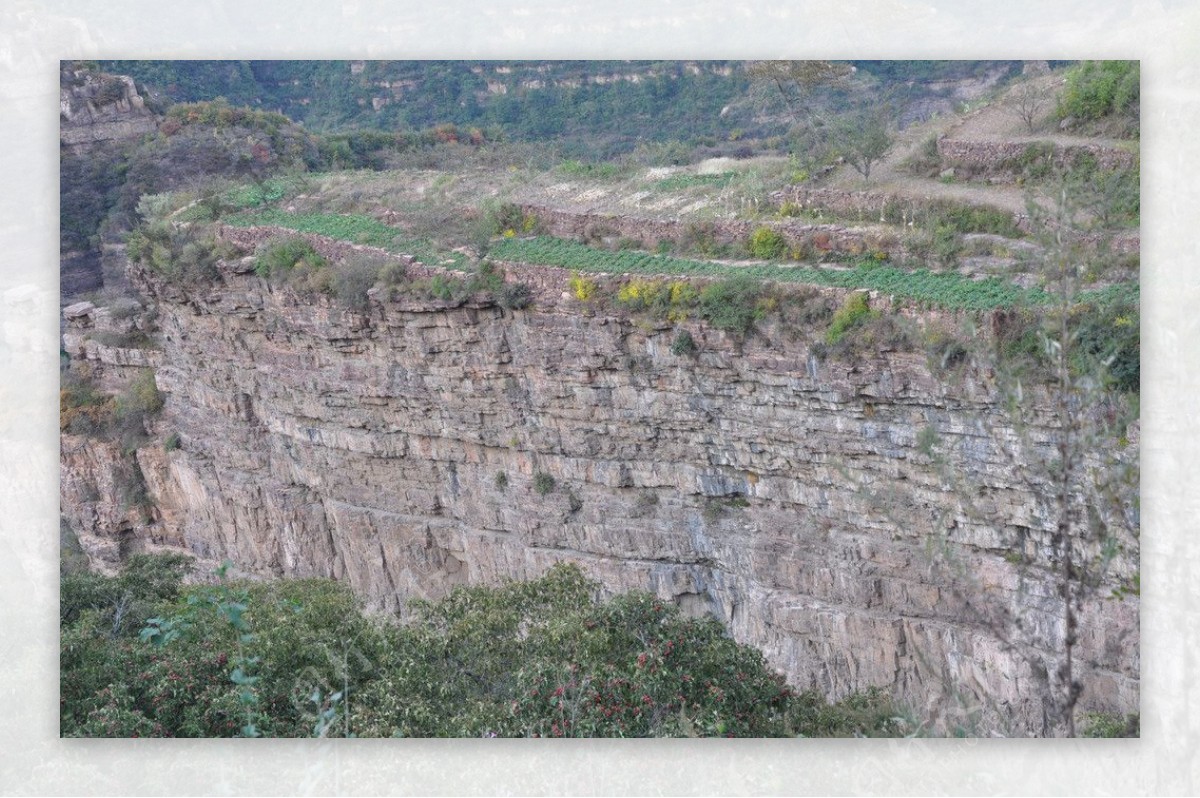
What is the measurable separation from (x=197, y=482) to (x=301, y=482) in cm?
181

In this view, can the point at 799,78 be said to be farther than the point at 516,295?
No

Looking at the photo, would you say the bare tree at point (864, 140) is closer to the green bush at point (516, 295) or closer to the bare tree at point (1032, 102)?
the bare tree at point (1032, 102)

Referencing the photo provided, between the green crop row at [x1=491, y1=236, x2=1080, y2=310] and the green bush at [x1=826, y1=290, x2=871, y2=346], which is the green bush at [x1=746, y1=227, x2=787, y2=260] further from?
the green bush at [x1=826, y1=290, x2=871, y2=346]

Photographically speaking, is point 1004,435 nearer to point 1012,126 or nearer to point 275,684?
point 1012,126

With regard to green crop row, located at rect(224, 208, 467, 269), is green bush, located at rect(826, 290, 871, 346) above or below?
below

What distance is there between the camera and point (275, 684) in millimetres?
8398

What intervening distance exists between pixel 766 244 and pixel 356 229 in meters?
4.93

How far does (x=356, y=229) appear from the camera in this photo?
14898mm

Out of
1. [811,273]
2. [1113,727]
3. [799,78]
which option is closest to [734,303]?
[811,273]

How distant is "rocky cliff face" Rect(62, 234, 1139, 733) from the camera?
10.3 meters

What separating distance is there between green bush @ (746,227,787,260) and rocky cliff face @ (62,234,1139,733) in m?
0.88

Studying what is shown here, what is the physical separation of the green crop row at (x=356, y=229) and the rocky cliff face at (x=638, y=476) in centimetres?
57

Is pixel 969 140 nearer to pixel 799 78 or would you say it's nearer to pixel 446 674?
pixel 799 78

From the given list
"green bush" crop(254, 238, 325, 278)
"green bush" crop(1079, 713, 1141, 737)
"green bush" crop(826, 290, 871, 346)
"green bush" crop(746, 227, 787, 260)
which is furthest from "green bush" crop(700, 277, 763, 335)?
"green bush" crop(254, 238, 325, 278)
